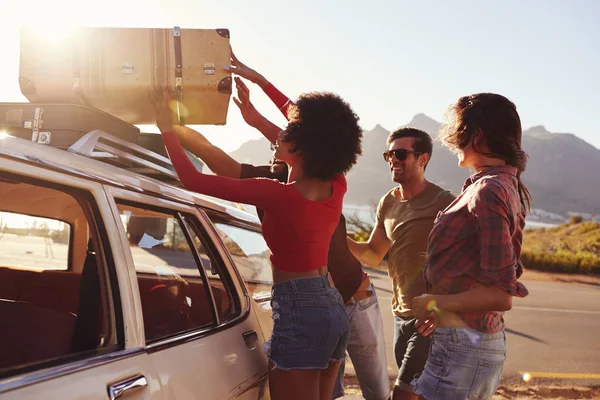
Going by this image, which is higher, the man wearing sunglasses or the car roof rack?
the car roof rack

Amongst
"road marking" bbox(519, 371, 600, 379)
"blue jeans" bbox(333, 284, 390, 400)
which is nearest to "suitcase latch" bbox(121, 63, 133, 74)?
"blue jeans" bbox(333, 284, 390, 400)

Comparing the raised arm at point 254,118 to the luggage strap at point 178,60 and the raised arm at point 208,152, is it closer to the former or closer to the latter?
the raised arm at point 208,152

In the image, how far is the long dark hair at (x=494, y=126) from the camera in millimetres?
1997

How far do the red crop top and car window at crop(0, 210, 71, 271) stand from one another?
3.64 ft

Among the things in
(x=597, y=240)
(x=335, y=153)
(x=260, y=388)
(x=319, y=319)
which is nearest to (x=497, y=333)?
(x=319, y=319)

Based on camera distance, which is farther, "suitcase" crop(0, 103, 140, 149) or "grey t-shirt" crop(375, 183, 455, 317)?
"grey t-shirt" crop(375, 183, 455, 317)

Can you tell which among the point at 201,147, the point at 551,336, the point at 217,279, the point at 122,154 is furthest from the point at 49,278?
the point at 551,336

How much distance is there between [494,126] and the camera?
6.54 ft

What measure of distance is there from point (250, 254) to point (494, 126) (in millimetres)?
1787

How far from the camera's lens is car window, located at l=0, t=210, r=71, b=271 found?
2.75 metres

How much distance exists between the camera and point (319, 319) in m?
2.10

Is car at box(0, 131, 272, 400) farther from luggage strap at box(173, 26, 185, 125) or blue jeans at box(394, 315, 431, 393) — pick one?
blue jeans at box(394, 315, 431, 393)

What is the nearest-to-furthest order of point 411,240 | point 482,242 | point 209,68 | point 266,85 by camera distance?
1. point 482,242
2. point 209,68
3. point 266,85
4. point 411,240

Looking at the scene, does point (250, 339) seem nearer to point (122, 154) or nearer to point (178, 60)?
point (122, 154)
